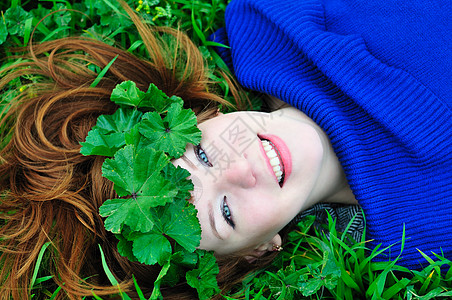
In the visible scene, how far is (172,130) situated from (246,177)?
0.42 meters

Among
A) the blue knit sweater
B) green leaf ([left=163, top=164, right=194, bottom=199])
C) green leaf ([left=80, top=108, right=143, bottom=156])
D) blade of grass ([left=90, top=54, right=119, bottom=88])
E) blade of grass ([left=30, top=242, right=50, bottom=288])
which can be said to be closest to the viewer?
green leaf ([left=163, top=164, right=194, bottom=199])

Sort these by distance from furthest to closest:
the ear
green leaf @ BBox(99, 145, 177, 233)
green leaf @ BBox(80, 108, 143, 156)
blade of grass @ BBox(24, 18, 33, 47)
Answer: blade of grass @ BBox(24, 18, 33, 47), the ear, green leaf @ BBox(80, 108, 143, 156), green leaf @ BBox(99, 145, 177, 233)

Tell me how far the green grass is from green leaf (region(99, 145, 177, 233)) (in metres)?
0.42

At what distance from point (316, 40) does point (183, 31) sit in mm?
961

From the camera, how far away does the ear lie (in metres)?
2.48

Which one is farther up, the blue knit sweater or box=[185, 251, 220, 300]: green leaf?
the blue knit sweater

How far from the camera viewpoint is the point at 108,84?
104 inches

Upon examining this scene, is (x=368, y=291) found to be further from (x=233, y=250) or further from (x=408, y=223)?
(x=233, y=250)

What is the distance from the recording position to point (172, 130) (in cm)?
208

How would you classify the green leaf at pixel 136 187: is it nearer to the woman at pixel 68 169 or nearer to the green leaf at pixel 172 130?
the green leaf at pixel 172 130

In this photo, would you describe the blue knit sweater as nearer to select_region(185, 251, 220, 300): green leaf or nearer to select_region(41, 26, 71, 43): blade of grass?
select_region(185, 251, 220, 300): green leaf

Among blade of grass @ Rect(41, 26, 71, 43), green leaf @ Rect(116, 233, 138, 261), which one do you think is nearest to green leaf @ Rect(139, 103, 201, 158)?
green leaf @ Rect(116, 233, 138, 261)

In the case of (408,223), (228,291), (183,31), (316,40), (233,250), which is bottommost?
(228,291)

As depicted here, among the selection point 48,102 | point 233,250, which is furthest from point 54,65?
point 233,250
